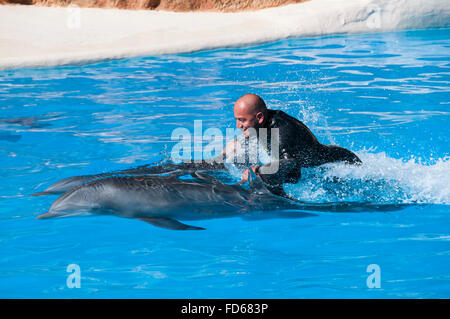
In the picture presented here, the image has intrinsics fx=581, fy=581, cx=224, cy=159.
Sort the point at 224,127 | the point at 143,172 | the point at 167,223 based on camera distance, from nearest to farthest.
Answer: the point at 167,223, the point at 143,172, the point at 224,127

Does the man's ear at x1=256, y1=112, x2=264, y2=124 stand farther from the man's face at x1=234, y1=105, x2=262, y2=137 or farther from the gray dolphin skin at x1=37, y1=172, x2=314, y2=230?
the gray dolphin skin at x1=37, y1=172, x2=314, y2=230

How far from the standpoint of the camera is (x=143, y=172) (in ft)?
18.2

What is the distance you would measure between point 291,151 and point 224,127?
259 cm

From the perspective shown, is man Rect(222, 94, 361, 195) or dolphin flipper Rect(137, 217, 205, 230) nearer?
dolphin flipper Rect(137, 217, 205, 230)

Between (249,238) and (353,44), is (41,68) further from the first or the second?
(249,238)

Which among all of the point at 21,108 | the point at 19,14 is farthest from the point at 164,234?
the point at 19,14

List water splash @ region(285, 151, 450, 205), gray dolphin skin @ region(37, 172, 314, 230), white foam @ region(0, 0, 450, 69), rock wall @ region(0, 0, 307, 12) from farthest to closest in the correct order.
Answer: rock wall @ region(0, 0, 307, 12), white foam @ region(0, 0, 450, 69), water splash @ region(285, 151, 450, 205), gray dolphin skin @ region(37, 172, 314, 230)

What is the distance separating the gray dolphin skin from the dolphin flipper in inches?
0.8

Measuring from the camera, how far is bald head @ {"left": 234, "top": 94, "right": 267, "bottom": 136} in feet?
16.5

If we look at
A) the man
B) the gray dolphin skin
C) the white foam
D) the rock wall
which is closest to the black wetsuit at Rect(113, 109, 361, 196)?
the man
